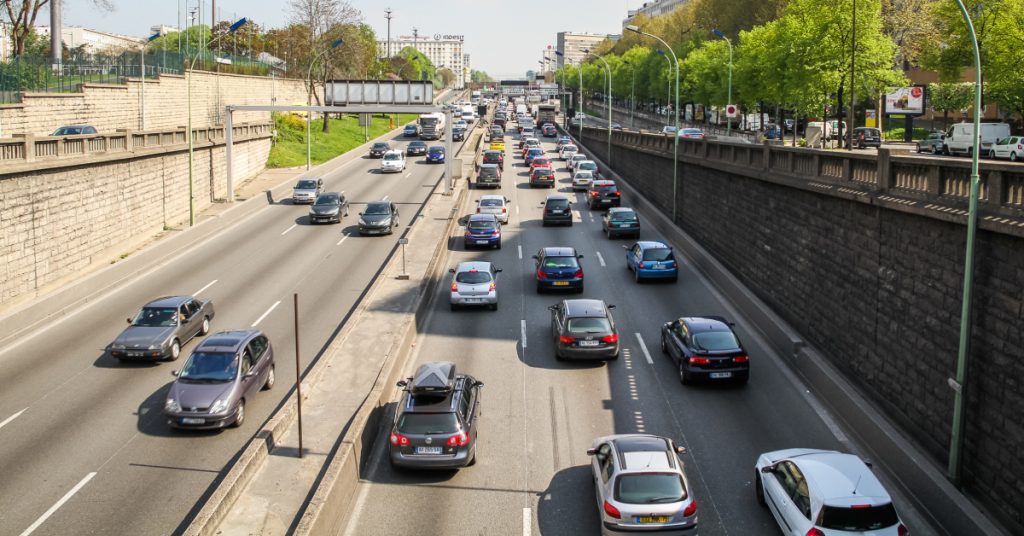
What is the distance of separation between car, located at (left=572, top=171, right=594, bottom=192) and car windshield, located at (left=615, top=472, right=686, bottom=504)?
4525cm

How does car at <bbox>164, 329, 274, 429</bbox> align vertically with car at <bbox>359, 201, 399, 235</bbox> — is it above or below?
below

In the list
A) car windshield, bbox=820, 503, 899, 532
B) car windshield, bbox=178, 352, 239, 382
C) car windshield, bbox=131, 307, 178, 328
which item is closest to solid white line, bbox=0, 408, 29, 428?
car windshield, bbox=178, 352, 239, 382

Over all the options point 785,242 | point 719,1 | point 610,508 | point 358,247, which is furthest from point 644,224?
point 719,1

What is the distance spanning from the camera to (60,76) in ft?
141

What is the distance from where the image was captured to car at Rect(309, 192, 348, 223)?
46.1 m

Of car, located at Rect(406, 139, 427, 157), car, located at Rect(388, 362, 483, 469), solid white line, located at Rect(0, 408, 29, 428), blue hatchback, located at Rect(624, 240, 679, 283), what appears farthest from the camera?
car, located at Rect(406, 139, 427, 157)

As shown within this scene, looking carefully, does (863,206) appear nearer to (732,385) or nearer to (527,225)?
(732,385)

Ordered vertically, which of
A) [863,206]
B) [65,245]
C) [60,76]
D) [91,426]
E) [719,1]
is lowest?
[91,426]

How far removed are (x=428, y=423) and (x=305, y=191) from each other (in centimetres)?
3694

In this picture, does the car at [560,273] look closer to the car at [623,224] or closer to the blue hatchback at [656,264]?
the blue hatchback at [656,264]

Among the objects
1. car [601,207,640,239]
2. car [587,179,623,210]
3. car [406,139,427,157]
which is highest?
car [406,139,427,157]

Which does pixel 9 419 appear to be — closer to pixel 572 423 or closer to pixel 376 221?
pixel 572 423

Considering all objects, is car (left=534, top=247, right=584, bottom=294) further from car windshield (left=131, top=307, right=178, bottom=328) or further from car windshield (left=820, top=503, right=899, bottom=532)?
car windshield (left=820, top=503, right=899, bottom=532)

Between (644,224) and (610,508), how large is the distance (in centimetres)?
3333
